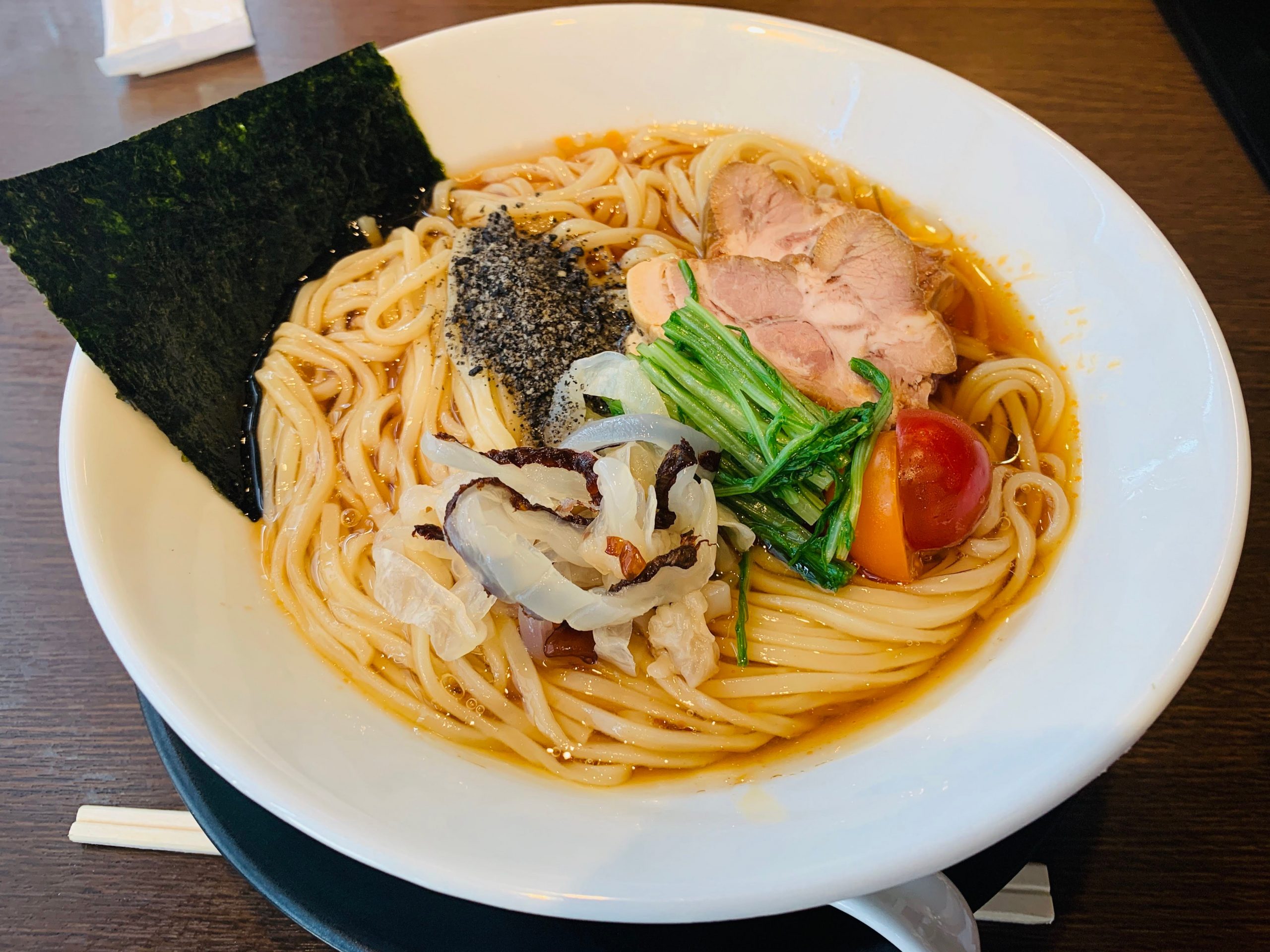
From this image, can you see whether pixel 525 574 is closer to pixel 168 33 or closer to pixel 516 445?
pixel 516 445

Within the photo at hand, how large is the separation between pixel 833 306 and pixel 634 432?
79 centimetres

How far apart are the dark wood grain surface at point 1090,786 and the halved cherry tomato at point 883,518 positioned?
60 cm

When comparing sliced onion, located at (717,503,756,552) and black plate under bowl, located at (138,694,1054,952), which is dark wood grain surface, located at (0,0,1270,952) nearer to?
black plate under bowl, located at (138,694,1054,952)

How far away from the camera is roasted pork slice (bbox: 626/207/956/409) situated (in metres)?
1.94

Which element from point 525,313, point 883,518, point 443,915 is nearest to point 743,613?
point 883,518

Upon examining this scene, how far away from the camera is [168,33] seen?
124 inches

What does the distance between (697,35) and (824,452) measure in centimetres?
146

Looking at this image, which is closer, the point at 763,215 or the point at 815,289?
the point at 815,289

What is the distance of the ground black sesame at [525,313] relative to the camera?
190cm

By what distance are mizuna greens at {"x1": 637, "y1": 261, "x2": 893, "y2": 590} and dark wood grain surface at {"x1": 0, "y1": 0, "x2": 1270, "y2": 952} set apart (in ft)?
2.27

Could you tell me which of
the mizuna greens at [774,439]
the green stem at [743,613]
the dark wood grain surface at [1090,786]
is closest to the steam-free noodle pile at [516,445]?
the green stem at [743,613]

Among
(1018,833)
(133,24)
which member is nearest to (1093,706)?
(1018,833)

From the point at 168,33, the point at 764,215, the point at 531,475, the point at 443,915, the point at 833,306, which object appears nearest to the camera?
the point at 443,915

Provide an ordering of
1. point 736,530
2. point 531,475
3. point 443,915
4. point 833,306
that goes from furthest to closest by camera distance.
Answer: point 833,306
point 736,530
point 531,475
point 443,915
